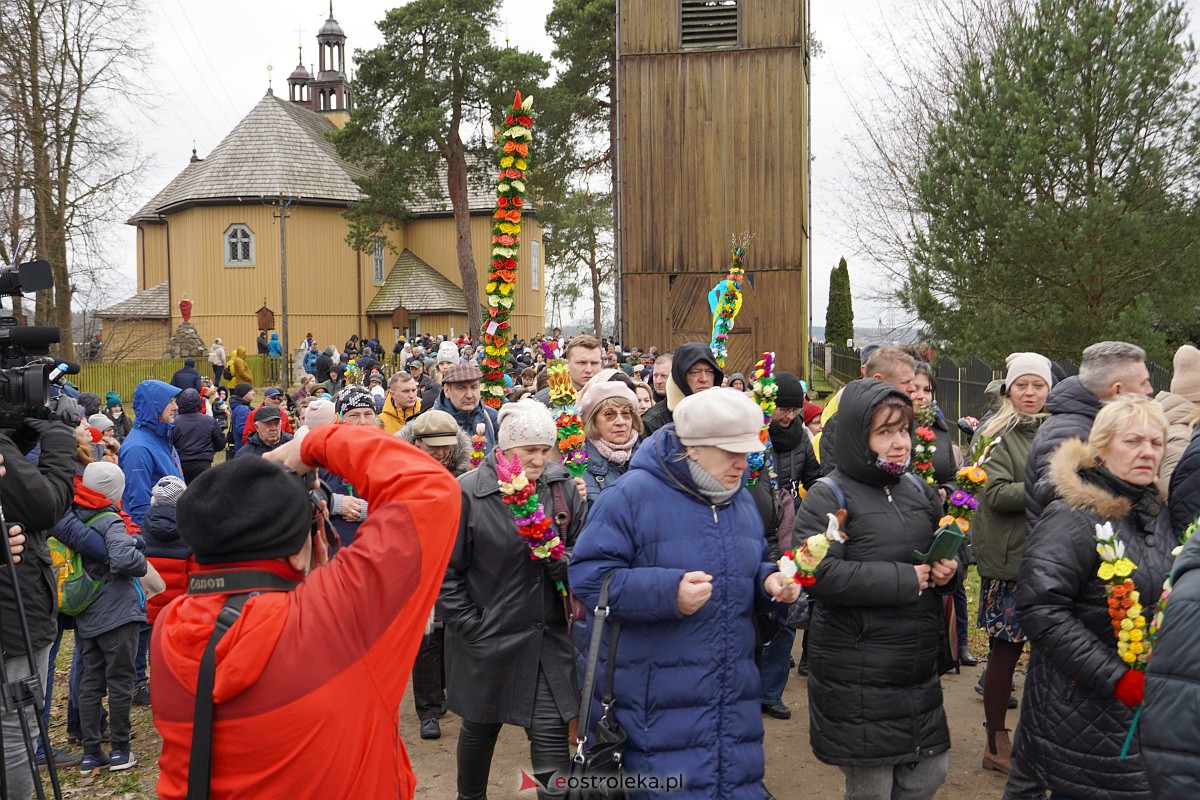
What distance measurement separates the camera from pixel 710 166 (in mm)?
20922

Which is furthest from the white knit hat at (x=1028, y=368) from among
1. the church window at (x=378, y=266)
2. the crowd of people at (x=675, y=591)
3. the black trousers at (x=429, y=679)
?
the church window at (x=378, y=266)

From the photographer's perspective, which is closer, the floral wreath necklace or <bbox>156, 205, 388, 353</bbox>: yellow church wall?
the floral wreath necklace

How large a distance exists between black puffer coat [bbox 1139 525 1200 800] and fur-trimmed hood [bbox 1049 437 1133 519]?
1.48 meters

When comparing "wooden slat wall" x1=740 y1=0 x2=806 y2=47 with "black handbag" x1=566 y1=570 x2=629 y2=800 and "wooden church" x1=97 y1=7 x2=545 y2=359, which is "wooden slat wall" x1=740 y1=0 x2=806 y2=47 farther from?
"wooden church" x1=97 y1=7 x2=545 y2=359

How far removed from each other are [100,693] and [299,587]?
4.67 metres

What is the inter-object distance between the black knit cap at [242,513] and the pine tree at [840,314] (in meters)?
41.5

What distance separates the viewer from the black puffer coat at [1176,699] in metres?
2.18

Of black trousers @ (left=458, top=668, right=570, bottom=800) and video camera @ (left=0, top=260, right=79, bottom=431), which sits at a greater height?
video camera @ (left=0, top=260, right=79, bottom=431)

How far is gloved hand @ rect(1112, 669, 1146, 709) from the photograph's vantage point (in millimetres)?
3529

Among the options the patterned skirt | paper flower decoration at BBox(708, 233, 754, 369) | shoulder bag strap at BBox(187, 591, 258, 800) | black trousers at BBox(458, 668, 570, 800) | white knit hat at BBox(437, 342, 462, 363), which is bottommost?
black trousers at BBox(458, 668, 570, 800)

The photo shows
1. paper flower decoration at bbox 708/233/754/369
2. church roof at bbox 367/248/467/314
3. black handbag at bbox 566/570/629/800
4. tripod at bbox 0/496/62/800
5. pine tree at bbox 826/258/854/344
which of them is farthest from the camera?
church roof at bbox 367/248/467/314

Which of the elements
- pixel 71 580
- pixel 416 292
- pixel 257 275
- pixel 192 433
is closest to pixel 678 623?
pixel 71 580

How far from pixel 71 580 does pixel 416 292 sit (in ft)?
130

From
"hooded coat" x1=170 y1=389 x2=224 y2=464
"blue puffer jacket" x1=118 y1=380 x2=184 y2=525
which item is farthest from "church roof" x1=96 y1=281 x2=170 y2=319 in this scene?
"blue puffer jacket" x1=118 y1=380 x2=184 y2=525
